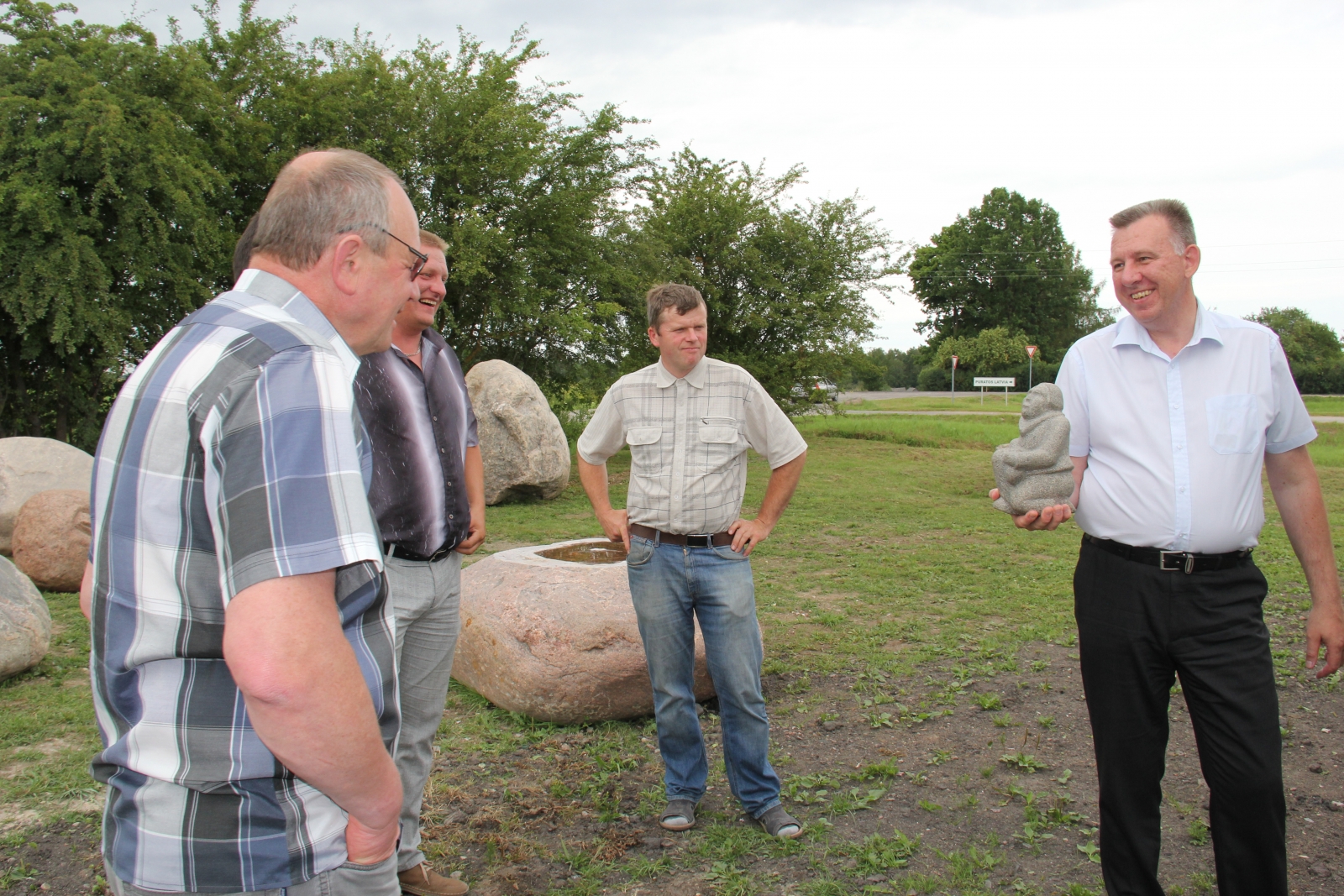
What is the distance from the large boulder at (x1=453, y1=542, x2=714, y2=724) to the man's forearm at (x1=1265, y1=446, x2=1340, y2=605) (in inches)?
114

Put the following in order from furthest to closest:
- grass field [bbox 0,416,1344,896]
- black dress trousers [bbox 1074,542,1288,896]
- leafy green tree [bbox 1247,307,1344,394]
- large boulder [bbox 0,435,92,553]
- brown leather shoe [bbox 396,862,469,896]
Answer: leafy green tree [bbox 1247,307,1344,394]
large boulder [bbox 0,435,92,553]
grass field [bbox 0,416,1344,896]
brown leather shoe [bbox 396,862,469,896]
black dress trousers [bbox 1074,542,1288,896]

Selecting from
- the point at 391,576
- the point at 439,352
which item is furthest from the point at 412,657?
the point at 439,352

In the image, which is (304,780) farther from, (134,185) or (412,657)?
(134,185)

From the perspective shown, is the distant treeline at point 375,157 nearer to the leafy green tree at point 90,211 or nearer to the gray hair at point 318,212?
the leafy green tree at point 90,211

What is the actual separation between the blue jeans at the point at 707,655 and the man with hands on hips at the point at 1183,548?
49.5 inches

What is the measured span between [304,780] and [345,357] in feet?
2.24

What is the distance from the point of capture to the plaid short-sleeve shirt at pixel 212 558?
4.51ft

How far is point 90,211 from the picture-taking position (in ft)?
37.7

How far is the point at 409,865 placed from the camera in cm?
332

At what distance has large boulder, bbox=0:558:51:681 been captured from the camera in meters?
5.56

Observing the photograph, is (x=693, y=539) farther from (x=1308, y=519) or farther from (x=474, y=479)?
(x=1308, y=519)

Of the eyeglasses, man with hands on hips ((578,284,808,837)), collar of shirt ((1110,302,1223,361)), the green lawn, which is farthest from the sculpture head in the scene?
the green lawn

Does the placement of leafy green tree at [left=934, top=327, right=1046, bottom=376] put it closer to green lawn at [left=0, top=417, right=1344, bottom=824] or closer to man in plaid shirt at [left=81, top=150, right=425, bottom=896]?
green lawn at [left=0, top=417, right=1344, bottom=824]

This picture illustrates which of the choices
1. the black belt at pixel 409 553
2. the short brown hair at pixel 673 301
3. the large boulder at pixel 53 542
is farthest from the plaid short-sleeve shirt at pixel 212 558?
the large boulder at pixel 53 542
